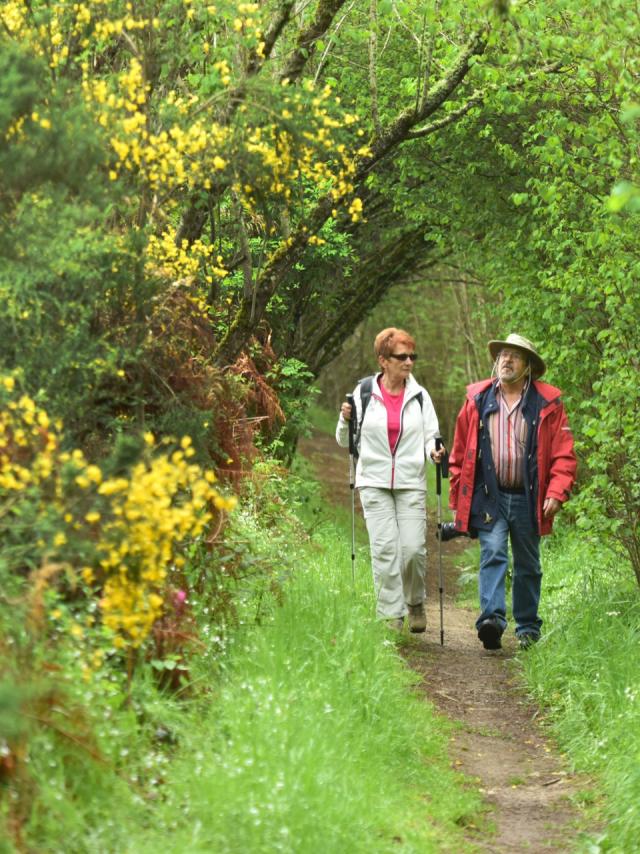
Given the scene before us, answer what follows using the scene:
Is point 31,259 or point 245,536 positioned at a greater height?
point 31,259

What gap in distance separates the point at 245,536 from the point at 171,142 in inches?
93.7

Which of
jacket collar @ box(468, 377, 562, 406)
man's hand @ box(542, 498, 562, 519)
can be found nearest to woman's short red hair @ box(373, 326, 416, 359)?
jacket collar @ box(468, 377, 562, 406)

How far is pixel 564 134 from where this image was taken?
12133mm

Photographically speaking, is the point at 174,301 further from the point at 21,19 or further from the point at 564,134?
the point at 564,134

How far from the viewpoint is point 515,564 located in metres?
9.67

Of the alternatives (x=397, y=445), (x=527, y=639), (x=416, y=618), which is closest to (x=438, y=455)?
(x=397, y=445)

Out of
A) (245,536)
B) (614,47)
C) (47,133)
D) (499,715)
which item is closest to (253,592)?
(245,536)

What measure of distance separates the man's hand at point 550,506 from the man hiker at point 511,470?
21mm

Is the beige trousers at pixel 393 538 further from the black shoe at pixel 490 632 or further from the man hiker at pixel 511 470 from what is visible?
the black shoe at pixel 490 632

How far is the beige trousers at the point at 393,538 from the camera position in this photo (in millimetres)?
9562

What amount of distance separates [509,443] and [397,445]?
803mm

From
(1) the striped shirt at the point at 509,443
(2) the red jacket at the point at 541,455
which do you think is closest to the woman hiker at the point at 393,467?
(2) the red jacket at the point at 541,455

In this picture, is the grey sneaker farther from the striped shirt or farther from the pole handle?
the striped shirt

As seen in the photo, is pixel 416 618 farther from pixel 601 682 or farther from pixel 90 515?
pixel 90 515
